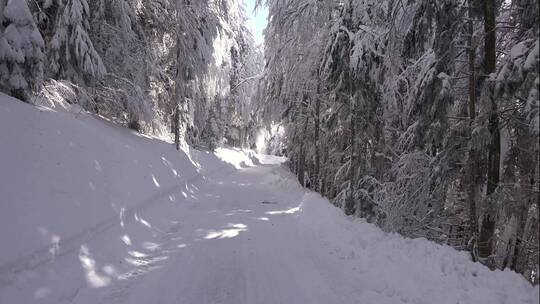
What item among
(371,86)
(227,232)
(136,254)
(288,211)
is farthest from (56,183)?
(371,86)

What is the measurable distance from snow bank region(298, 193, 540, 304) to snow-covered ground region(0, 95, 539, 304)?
2 centimetres

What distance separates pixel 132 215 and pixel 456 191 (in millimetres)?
6892

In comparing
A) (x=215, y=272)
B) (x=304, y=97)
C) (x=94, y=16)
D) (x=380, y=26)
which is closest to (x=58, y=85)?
(x=94, y=16)

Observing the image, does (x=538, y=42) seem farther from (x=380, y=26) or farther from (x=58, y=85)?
(x=58, y=85)

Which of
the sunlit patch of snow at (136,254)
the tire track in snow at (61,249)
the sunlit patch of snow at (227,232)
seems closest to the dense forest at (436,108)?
the sunlit patch of snow at (227,232)

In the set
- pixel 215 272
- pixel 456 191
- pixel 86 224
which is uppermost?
pixel 456 191

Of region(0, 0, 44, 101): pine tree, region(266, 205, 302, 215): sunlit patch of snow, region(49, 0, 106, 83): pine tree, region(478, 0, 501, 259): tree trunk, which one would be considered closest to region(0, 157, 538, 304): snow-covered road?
region(478, 0, 501, 259): tree trunk

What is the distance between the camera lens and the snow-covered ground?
16.0 feet

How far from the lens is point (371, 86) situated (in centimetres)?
1086

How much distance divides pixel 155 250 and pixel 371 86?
275 inches

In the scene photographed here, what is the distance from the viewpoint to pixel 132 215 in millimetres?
8680

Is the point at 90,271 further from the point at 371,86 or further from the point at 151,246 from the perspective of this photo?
the point at 371,86

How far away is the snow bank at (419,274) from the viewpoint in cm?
436

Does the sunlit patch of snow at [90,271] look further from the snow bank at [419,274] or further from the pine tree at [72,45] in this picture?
the pine tree at [72,45]
